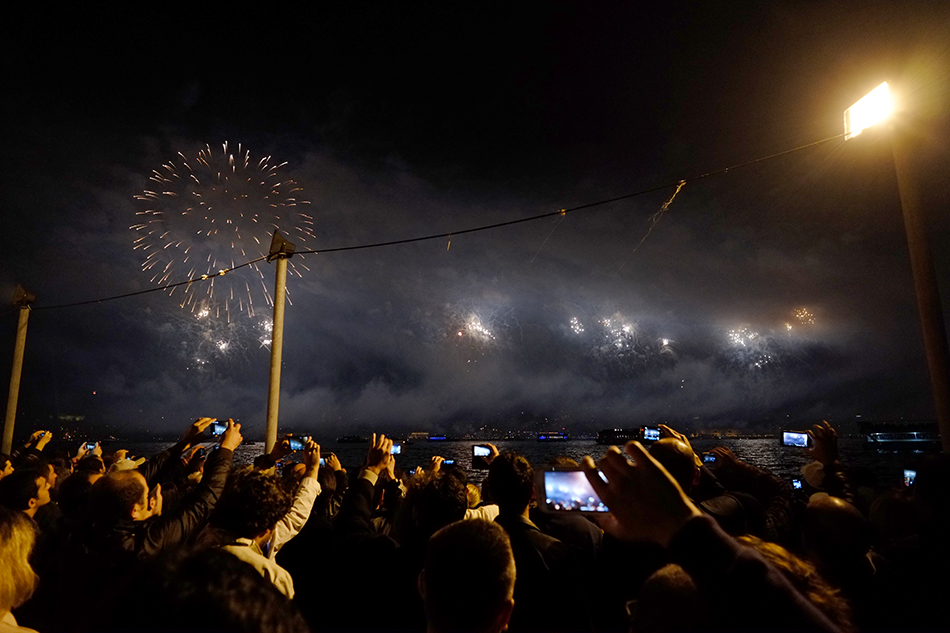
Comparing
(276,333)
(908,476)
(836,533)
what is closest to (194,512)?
(836,533)

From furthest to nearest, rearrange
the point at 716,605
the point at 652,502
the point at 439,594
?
the point at 439,594
the point at 652,502
the point at 716,605

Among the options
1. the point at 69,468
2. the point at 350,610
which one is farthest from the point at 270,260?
the point at 350,610

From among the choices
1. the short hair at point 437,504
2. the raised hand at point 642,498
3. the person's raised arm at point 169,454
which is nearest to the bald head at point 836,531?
the raised hand at point 642,498

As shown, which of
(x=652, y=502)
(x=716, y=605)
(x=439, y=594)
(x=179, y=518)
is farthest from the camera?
(x=179, y=518)

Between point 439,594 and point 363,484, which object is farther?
point 363,484

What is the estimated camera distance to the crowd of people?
1261mm

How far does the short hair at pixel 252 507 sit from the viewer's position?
312 centimetres

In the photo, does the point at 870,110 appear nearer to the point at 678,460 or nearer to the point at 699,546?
the point at 678,460

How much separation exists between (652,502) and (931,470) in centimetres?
339

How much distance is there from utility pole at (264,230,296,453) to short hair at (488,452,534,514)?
7.21 metres

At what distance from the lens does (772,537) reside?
4.21 meters

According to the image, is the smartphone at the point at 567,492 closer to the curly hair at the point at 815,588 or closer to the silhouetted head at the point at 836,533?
the curly hair at the point at 815,588

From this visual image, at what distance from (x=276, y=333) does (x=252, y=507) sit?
27.5 feet

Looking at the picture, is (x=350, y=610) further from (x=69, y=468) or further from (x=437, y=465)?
(x=69, y=468)
